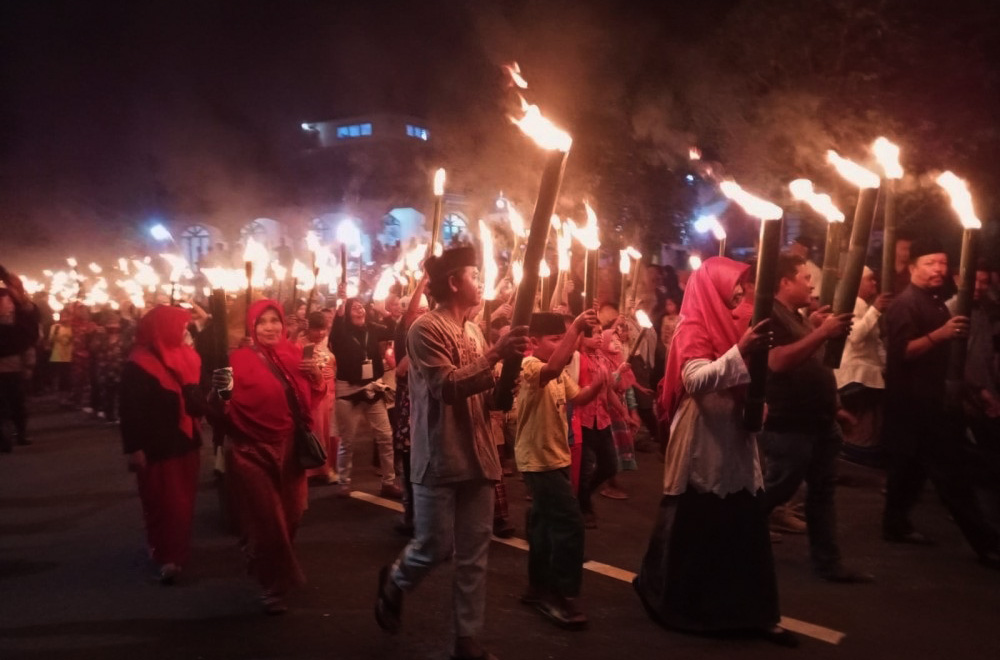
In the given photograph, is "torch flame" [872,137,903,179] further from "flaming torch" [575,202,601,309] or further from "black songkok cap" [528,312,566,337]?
"black songkok cap" [528,312,566,337]

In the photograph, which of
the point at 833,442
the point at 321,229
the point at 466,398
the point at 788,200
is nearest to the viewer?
the point at 466,398

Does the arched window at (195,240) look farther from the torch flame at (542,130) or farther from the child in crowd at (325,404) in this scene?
the torch flame at (542,130)

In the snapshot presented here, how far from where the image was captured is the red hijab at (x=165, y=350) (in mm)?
6391

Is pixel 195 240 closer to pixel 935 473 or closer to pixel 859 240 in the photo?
pixel 935 473

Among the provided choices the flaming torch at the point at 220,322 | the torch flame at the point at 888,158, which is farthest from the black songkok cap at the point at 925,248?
the flaming torch at the point at 220,322

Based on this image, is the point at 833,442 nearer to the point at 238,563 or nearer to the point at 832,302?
the point at 832,302

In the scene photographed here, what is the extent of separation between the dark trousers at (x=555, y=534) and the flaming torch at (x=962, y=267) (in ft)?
8.73

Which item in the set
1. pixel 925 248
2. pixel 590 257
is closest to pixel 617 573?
pixel 590 257

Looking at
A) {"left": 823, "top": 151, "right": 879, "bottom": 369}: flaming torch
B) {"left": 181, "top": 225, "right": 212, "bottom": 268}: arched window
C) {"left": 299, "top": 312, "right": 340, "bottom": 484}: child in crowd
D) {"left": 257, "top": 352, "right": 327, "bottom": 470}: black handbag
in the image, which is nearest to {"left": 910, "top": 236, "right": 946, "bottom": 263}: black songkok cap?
{"left": 823, "top": 151, "right": 879, "bottom": 369}: flaming torch

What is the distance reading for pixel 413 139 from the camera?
2379 inches

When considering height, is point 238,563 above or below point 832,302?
below

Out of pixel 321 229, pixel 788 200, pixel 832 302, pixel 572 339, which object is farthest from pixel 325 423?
pixel 321 229

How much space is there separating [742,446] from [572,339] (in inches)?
43.0

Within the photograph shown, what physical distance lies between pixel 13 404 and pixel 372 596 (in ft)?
29.6
